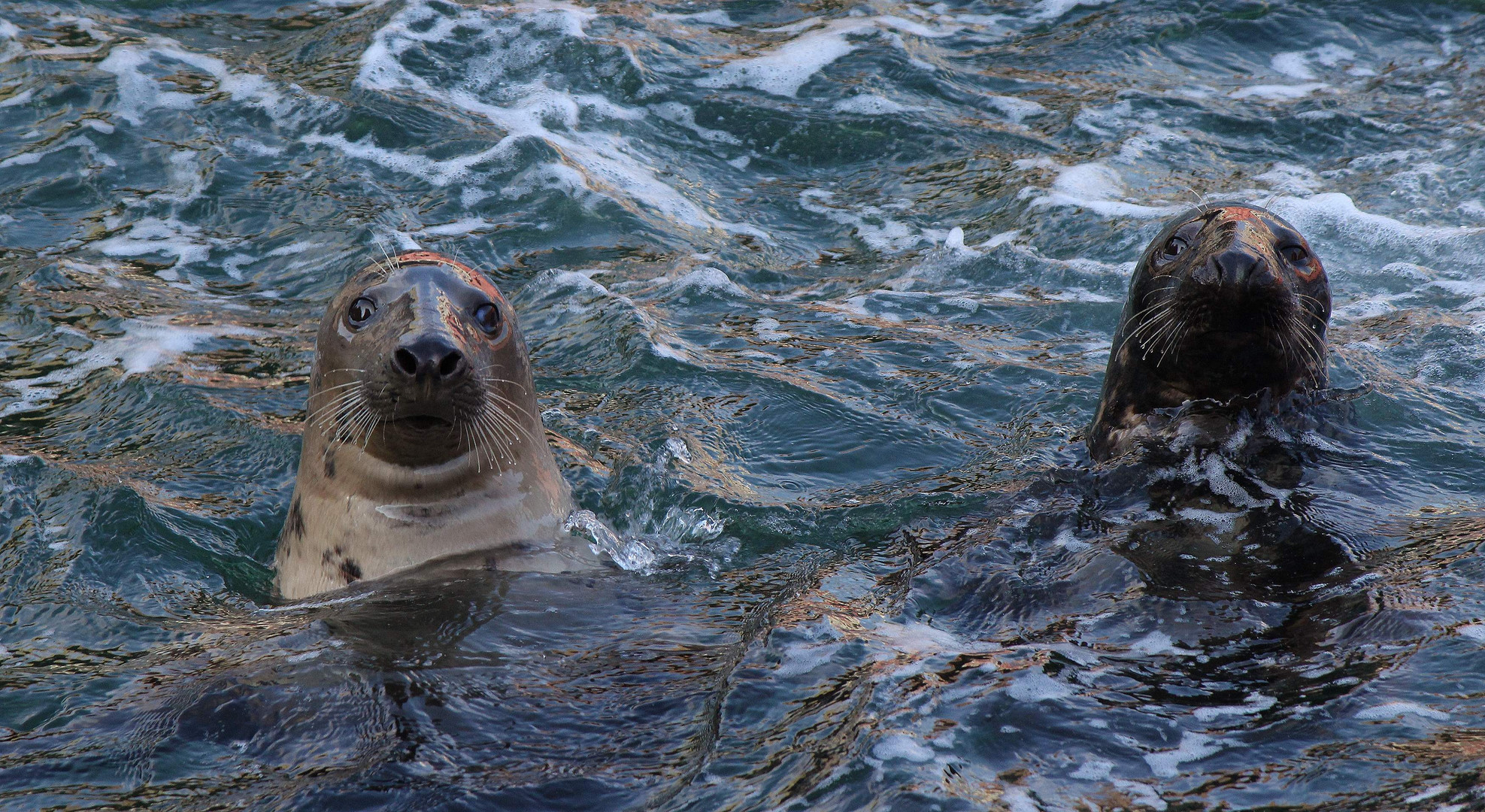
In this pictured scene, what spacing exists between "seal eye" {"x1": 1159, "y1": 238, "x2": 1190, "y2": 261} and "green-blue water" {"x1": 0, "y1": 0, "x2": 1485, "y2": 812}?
746mm

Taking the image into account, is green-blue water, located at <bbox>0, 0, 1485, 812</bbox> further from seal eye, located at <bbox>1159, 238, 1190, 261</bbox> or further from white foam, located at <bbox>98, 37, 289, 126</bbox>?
seal eye, located at <bbox>1159, 238, 1190, 261</bbox>

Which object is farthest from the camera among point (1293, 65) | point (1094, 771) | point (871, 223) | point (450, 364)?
point (1293, 65)

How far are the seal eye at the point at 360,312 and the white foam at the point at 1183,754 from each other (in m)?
2.98

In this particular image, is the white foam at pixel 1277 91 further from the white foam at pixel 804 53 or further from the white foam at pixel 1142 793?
the white foam at pixel 1142 793

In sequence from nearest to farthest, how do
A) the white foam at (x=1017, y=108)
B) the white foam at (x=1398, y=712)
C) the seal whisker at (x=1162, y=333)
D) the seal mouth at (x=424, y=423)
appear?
the white foam at (x=1398, y=712) < the seal mouth at (x=424, y=423) < the seal whisker at (x=1162, y=333) < the white foam at (x=1017, y=108)

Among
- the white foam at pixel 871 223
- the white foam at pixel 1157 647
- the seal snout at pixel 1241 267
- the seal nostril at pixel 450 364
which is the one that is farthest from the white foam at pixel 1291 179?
the seal nostril at pixel 450 364

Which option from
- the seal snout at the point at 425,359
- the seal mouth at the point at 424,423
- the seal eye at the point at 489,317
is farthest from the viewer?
the seal eye at the point at 489,317

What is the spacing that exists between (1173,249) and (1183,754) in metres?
2.68

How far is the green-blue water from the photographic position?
3619mm

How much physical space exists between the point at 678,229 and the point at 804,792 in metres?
6.02

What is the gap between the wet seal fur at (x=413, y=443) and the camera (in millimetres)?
4793

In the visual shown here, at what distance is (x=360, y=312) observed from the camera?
507 cm

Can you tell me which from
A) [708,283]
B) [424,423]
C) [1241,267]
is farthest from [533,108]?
[1241,267]

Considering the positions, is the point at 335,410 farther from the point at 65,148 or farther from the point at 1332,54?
the point at 1332,54
